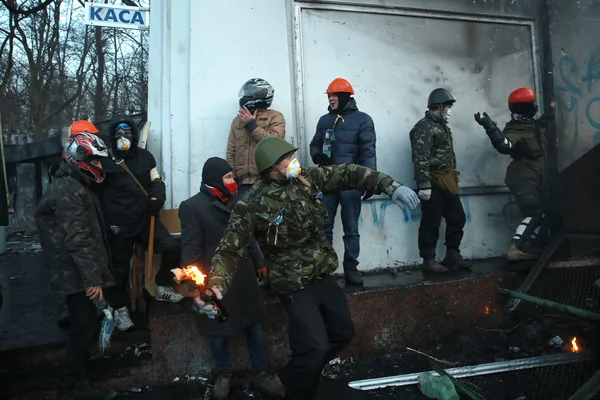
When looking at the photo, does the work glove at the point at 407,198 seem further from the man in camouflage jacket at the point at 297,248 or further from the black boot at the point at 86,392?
the black boot at the point at 86,392

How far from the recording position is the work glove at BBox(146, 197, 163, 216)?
15.7 feet

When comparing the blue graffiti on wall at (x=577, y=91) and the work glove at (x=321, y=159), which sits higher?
the blue graffiti on wall at (x=577, y=91)

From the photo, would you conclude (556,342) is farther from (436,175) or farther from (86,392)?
(86,392)

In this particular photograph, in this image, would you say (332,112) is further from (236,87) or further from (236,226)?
(236,226)

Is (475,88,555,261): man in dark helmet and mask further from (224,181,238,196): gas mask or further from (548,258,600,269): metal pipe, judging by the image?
(224,181,238,196): gas mask

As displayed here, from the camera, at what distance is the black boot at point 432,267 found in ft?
18.5

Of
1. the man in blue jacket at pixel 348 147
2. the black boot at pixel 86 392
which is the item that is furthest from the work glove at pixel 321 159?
the black boot at pixel 86 392

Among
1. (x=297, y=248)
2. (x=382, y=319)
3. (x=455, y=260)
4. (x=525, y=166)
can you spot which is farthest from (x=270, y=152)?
(x=525, y=166)

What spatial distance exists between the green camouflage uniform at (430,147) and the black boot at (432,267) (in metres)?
0.96

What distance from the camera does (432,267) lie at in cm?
571

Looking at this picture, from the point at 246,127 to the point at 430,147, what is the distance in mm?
2133

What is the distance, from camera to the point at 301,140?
579cm

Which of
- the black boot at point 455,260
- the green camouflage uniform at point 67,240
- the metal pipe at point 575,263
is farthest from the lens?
the black boot at point 455,260

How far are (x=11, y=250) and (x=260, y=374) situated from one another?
9512 millimetres
